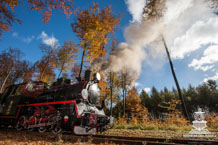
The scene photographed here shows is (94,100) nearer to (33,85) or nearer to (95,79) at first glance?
(95,79)

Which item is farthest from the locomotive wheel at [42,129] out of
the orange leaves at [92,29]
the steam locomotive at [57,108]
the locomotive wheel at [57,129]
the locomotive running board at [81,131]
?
the orange leaves at [92,29]

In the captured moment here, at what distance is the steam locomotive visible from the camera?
5246 mm

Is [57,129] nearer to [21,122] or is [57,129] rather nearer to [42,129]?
[42,129]

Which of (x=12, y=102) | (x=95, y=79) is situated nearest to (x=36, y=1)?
(x=95, y=79)

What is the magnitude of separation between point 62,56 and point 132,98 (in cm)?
1517

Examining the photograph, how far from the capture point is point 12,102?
7938 millimetres

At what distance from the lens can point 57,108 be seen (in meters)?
6.02

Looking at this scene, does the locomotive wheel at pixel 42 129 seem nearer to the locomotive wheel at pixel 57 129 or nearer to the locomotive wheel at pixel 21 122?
the locomotive wheel at pixel 57 129

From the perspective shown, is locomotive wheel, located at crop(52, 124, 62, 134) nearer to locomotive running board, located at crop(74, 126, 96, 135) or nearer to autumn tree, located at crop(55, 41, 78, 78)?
locomotive running board, located at crop(74, 126, 96, 135)

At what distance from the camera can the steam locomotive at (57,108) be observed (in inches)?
207

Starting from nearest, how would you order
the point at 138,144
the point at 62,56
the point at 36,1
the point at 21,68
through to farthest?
the point at 138,144, the point at 36,1, the point at 62,56, the point at 21,68

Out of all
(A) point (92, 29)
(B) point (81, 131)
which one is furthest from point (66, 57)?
(B) point (81, 131)

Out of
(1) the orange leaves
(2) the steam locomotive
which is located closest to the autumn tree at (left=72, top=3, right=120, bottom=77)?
(1) the orange leaves

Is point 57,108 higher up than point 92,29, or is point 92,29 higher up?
point 92,29
